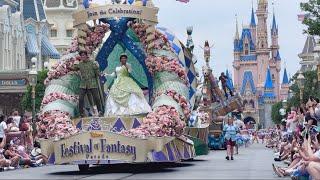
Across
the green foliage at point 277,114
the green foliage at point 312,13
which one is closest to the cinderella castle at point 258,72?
the green foliage at point 277,114

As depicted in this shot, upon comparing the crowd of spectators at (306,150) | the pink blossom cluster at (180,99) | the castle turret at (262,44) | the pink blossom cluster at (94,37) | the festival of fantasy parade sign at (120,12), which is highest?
the castle turret at (262,44)

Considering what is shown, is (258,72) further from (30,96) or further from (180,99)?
(180,99)

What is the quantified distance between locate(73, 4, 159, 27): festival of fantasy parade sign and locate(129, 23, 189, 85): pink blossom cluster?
416mm

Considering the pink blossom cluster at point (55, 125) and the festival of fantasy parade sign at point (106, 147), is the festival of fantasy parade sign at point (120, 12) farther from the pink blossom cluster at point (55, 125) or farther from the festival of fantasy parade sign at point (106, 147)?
the festival of fantasy parade sign at point (106, 147)

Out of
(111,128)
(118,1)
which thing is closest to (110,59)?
(118,1)

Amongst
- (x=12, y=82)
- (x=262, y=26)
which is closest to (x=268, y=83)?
(x=262, y=26)

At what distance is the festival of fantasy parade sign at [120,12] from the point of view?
19609 millimetres

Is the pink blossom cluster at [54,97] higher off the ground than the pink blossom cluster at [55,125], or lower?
higher

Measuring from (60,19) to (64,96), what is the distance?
89311mm

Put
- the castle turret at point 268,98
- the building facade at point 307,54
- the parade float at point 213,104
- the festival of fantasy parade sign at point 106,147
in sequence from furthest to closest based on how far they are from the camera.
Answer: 1. the castle turret at point 268,98
2. the building facade at point 307,54
3. the parade float at point 213,104
4. the festival of fantasy parade sign at point 106,147

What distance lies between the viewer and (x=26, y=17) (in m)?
83.4

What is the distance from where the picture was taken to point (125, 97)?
1952 centimetres

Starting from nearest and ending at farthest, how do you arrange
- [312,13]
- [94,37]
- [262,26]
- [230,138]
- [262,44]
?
Answer: [94,37] → [230,138] → [312,13] → [262,44] → [262,26]

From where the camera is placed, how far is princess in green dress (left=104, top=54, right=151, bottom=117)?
765 inches
